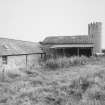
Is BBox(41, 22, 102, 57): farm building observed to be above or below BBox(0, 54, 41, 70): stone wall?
above

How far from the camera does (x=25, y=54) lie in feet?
53.6

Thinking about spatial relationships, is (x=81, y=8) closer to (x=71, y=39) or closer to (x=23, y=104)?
(x=71, y=39)

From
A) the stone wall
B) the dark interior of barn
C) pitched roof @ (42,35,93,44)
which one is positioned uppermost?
pitched roof @ (42,35,93,44)

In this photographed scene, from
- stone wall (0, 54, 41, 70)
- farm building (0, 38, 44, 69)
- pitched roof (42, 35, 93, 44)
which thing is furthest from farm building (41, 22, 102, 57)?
farm building (0, 38, 44, 69)

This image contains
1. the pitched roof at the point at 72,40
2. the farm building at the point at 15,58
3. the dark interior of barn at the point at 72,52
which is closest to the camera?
the farm building at the point at 15,58

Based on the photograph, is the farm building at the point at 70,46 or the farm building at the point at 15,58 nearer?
the farm building at the point at 15,58

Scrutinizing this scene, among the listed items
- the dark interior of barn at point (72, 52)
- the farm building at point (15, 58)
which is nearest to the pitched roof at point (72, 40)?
the dark interior of barn at point (72, 52)

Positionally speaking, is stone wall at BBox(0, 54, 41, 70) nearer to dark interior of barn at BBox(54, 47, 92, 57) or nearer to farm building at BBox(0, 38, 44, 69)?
farm building at BBox(0, 38, 44, 69)

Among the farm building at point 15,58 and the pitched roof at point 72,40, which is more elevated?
the pitched roof at point 72,40

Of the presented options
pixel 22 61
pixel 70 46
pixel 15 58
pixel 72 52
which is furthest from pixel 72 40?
pixel 15 58

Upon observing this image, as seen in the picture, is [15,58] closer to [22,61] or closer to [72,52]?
[22,61]

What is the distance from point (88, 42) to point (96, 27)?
7344 millimetres

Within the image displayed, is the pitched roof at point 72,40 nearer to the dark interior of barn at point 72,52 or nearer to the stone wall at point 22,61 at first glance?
the dark interior of barn at point 72,52

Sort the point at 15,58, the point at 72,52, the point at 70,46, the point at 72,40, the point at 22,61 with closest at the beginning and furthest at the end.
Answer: the point at 15,58
the point at 22,61
the point at 70,46
the point at 72,52
the point at 72,40
